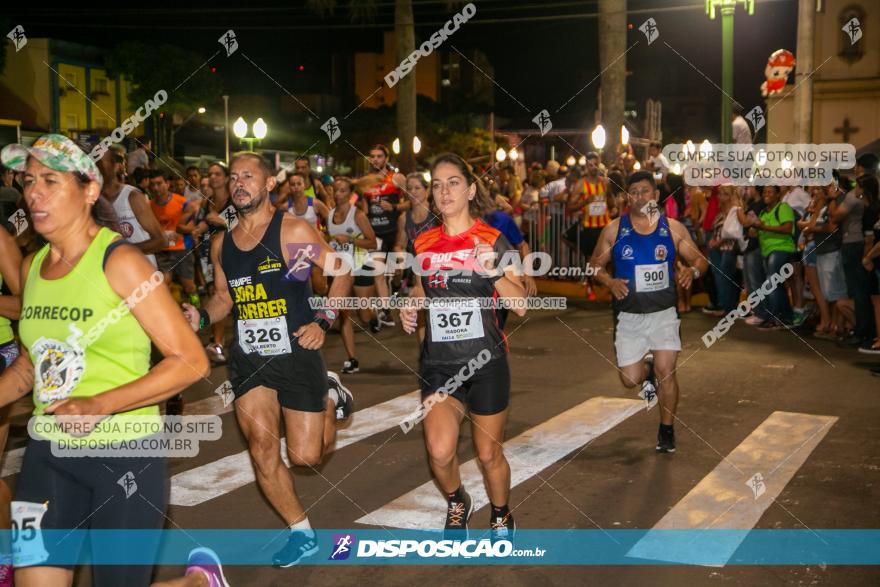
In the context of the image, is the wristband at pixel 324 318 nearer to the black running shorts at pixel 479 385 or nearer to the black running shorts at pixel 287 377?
the black running shorts at pixel 287 377

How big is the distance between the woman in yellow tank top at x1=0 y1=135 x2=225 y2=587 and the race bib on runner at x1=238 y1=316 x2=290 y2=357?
1882 millimetres

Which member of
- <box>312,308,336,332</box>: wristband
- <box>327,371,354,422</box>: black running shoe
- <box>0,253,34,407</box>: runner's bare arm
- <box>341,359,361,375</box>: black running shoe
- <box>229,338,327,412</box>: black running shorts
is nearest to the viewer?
<box>0,253,34,407</box>: runner's bare arm

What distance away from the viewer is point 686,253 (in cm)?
758

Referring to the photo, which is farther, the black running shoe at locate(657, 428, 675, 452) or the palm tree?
the palm tree

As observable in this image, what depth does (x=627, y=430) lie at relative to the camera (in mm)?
8297

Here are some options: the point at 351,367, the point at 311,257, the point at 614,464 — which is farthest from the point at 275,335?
the point at 351,367

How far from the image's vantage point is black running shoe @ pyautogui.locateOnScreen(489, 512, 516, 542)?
17.7ft

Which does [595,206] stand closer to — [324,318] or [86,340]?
[324,318]

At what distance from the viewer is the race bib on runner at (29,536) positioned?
3195 millimetres

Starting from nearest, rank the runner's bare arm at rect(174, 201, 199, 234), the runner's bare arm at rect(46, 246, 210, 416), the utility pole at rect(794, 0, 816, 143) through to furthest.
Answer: the runner's bare arm at rect(46, 246, 210, 416) < the runner's bare arm at rect(174, 201, 199, 234) < the utility pole at rect(794, 0, 816, 143)

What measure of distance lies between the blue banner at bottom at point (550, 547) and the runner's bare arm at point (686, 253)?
7.75 feet

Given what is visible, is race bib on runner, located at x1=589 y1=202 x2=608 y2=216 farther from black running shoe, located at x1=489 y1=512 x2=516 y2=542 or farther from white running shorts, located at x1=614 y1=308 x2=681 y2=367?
black running shoe, located at x1=489 y1=512 x2=516 y2=542

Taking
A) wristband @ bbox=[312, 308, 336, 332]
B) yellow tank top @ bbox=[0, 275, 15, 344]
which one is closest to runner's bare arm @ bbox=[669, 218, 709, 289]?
wristband @ bbox=[312, 308, 336, 332]

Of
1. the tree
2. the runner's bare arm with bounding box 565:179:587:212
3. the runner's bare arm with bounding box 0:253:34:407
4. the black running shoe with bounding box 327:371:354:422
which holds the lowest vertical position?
the black running shoe with bounding box 327:371:354:422
